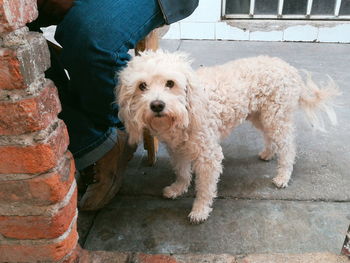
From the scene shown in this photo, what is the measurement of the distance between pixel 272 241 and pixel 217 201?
411 mm

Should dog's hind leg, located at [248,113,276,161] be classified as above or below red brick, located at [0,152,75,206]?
below

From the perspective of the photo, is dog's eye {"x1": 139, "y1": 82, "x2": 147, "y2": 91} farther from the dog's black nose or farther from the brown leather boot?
the brown leather boot

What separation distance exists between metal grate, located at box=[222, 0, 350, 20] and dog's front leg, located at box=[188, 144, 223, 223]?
2.87 meters

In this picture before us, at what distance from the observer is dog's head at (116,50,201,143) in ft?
4.97

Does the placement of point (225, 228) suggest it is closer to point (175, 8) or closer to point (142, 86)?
point (142, 86)

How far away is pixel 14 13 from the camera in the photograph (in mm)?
975

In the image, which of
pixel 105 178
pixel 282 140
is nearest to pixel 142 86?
pixel 105 178

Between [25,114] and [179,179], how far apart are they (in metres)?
1.15

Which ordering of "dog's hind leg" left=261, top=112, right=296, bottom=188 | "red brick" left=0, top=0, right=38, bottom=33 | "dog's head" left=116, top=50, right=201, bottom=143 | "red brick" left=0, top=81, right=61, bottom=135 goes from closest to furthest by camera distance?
"red brick" left=0, top=0, right=38, bottom=33 < "red brick" left=0, top=81, right=61, bottom=135 < "dog's head" left=116, top=50, right=201, bottom=143 < "dog's hind leg" left=261, top=112, right=296, bottom=188

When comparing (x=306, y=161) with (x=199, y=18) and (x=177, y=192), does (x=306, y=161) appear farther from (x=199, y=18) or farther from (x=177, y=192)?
(x=199, y=18)

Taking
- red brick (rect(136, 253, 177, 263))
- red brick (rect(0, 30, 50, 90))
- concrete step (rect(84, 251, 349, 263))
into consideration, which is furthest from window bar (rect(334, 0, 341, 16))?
red brick (rect(0, 30, 50, 90))

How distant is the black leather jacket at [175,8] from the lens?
1.66m

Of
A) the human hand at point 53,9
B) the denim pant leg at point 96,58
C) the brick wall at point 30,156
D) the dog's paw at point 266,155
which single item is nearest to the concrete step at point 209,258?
the brick wall at point 30,156

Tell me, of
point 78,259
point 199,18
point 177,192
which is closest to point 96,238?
point 78,259
